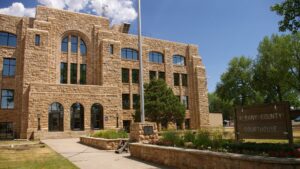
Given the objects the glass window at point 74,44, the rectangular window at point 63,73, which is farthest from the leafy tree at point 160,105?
the glass window at point 74,44

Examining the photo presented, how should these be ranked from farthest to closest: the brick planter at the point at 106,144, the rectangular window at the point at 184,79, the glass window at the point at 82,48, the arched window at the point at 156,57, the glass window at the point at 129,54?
the rectangular window at the point at 184,79 < the arched window at the point at 156,57 < the glass window at the point at 129,54 < the glass window at the point at 82,48 < the brick planter at the point at 106,144

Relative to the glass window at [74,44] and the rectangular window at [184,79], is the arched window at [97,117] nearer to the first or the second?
the glass window at [74,44]

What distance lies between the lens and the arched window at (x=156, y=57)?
43188 millimetres

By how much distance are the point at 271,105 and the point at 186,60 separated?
39.5 m

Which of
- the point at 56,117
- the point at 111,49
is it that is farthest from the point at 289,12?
the point at 111,49

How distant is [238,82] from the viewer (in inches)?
2012

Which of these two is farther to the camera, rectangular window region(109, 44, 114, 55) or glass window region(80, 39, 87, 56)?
glass window region(80, 39, 87, 56)

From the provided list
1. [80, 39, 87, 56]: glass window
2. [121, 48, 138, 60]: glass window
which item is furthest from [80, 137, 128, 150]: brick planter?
[121, 48, 138, 60]: glass window

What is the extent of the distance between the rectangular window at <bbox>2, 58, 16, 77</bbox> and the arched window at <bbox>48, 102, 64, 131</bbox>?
295 inches

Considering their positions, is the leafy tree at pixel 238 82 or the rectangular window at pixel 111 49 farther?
the leafy tree at pixel 238 82

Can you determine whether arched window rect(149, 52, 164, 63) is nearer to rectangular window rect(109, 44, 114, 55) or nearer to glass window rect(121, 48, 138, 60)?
glass window rect(121, 48, 138, 60)

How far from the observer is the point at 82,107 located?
32.8 metres

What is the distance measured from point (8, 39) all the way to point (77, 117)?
13.2 m

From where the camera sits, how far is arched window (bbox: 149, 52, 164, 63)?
4319cm
